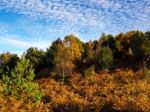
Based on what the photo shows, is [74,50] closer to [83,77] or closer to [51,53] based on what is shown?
[51,53]

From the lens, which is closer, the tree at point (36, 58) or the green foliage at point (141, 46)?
the green foliage at point (141, 46)

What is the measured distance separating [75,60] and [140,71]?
13272mm

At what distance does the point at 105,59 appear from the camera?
2057 inches


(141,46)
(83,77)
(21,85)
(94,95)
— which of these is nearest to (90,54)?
(83,77)

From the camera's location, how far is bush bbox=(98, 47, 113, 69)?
52125 millimetres

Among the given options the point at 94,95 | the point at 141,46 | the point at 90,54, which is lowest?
the point at 94,95

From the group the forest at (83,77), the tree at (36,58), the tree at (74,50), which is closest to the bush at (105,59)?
the forest at (83,77)

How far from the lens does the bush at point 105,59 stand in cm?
5212

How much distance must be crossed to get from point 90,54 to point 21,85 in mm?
32004

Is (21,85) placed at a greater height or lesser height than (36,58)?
lesser

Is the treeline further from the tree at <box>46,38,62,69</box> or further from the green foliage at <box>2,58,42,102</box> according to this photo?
the green foliage at <box>2,58,42,102</box>

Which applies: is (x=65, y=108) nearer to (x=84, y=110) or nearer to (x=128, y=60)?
(x=84, y=110)

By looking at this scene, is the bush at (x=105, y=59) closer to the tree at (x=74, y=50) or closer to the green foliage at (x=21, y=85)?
the tree at (x=74, y=50)

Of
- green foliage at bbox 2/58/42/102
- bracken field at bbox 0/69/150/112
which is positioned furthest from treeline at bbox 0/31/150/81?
green foliage at bbox 2/58/42/102
